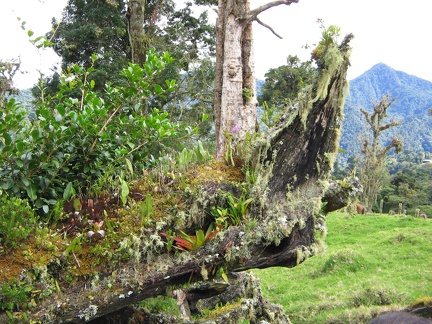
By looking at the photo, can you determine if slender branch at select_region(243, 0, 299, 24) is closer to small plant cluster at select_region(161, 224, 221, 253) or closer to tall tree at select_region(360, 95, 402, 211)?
small plant cluster at select_region(161, 224, 221, 253)

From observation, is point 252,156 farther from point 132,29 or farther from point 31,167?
point 132,29

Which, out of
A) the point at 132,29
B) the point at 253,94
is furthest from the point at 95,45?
the point at 253,94

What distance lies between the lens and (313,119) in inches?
161

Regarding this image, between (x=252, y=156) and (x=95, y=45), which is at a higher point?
(x=95, y=45)

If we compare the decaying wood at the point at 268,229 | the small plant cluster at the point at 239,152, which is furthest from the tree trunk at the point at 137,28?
the decaying wood at the point at 268,229

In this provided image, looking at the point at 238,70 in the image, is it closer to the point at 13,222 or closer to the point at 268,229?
the point at 268,229

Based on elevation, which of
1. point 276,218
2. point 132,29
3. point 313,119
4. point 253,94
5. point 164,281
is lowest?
point 164,281

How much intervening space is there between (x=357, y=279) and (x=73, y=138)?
11.8 meters

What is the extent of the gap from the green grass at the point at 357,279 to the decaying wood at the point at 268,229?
5.72 meters

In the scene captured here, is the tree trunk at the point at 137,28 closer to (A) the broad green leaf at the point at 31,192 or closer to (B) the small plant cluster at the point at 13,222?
(A) the broad green leaf at the point at 31,192

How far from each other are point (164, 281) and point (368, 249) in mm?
14659

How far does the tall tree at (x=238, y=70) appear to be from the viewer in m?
6.93

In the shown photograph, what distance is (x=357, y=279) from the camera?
41.9 ft

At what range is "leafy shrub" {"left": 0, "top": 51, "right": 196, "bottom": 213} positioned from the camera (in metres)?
3.23
